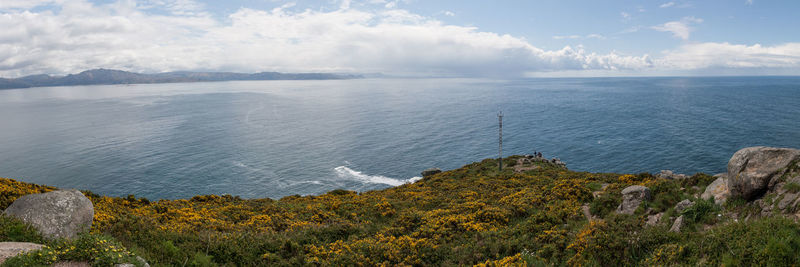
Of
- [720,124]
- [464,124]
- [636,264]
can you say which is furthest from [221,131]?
[720,124]

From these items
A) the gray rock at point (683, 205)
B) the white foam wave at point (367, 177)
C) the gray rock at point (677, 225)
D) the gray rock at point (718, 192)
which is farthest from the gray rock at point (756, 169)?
the white foam wave at point (367, 177)

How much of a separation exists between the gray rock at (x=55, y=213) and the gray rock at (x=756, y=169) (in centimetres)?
2639

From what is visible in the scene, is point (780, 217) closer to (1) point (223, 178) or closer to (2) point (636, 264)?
(2) point (636, 264)

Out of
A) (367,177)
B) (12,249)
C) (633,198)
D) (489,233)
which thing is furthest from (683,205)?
(367,177)

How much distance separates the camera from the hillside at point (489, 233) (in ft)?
37.2

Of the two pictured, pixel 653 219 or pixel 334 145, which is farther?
pixel 334 145

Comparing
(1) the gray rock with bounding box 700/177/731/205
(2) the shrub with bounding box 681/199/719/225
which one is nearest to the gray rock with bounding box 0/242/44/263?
(2) the shrub with bounding box 681/199/719/225

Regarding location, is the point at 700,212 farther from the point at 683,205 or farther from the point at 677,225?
the point at 677,225

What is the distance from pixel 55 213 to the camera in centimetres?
1450

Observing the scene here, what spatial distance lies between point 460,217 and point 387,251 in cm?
599

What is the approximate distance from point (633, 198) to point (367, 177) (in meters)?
53.1

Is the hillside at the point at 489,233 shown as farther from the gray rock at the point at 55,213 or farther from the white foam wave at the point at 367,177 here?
the white foam wave at the point at 367,177

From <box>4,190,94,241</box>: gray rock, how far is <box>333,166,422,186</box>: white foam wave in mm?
50269

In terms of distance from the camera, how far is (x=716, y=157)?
6706 cm
